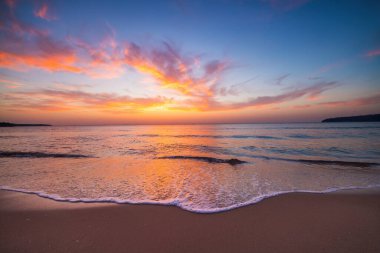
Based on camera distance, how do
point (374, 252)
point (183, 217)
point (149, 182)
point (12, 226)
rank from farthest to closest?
point (149, 182), point (183, 217), point (12, 226), point (374, 252)

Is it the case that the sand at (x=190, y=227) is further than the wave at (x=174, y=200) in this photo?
No

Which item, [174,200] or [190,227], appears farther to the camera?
[174,200]

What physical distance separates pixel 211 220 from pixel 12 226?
14.4ft

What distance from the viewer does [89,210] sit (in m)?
4.71

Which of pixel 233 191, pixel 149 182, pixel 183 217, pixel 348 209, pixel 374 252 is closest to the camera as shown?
pixel 374 252

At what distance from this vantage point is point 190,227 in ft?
12.7

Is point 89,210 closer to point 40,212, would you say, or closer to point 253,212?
point 40,212

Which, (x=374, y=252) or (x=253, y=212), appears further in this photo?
(x=253, y=212)

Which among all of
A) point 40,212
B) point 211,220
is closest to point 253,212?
point 211,220

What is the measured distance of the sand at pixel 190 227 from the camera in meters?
3.22

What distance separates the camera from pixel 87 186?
6.62m

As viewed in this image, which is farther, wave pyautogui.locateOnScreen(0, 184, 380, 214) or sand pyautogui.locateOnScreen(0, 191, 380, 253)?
wave pyautogui.locateOnScreen(0, 184, 380, 214)

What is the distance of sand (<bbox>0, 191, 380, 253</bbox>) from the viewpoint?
3.22 metres

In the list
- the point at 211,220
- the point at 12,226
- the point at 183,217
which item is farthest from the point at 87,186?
the point at 211,220
